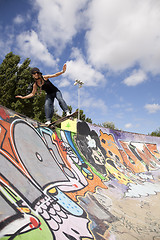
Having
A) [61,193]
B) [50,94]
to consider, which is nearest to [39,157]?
[61,193]

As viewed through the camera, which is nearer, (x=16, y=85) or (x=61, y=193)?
(x=61, y=193)

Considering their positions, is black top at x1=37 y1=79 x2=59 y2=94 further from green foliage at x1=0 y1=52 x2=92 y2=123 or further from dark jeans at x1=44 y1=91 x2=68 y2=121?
green foliage at x1=0 y1=52 x2=92 y2=123

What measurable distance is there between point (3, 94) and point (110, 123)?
4180 centimetres

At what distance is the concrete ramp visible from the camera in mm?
2057

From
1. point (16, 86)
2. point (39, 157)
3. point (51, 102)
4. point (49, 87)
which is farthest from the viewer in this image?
point (16, 86)

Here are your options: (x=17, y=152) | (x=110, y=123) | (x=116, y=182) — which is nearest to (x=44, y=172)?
(x=17, y=152)

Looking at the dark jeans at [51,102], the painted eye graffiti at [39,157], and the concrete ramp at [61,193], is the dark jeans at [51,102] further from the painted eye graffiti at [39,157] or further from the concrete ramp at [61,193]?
the painted eye graffiti at [39,157]

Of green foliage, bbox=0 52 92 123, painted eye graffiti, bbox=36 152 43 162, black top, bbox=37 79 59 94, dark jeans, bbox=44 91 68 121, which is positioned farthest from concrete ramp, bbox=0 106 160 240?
green foliage, bbox=0 52 92 123

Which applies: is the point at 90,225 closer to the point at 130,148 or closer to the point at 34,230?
the point at 34,230

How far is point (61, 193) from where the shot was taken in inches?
124

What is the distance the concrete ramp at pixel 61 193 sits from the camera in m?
2.06

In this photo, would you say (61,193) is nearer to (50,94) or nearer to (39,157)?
(39,157)

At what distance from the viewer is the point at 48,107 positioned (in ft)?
16.2

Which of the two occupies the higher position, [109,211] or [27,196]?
[109,211]
